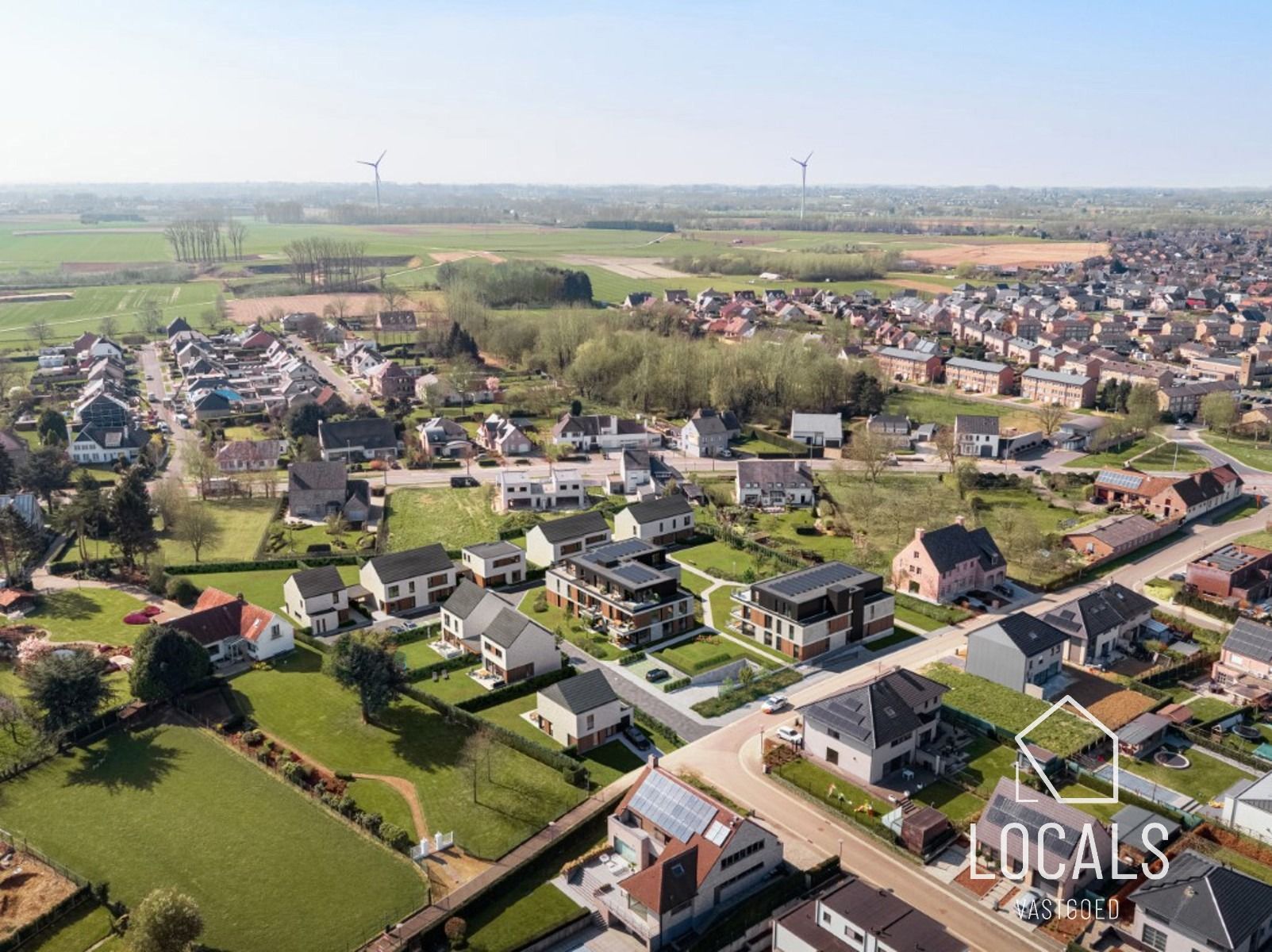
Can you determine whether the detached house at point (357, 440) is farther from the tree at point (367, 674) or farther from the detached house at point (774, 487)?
the tree at point (367, 674)

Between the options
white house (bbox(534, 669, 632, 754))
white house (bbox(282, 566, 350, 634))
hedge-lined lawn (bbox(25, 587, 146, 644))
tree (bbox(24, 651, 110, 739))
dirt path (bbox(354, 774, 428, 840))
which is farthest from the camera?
white house (bbox(282, 566, 350, 634))

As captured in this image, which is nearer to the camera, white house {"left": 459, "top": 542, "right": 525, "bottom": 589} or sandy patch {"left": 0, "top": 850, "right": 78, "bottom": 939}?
sandy patch {"left": 0, "top": 850, "right": 78, "bottom": 939}

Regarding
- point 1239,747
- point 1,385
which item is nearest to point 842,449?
point 1239,747

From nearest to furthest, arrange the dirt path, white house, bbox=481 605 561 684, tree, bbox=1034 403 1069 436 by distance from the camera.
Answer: the dirt path
white house, bbox=481 605 561 684
tree, bbox=1034 403 1069 436

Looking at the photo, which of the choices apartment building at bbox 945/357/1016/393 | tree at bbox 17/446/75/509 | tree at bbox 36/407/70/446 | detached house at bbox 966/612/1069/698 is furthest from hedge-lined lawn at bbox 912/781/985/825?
A: apartment building at bbox 945/357/1016/393

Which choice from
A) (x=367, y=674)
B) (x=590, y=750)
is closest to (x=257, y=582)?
(x=367, y=674)

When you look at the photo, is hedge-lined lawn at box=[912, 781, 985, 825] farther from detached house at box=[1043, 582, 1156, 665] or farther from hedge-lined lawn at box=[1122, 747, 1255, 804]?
detached house at box=[1043, 582, 1156, 665]
